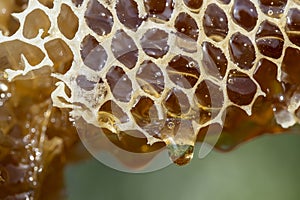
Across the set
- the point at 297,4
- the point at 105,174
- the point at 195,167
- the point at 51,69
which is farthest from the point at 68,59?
the point at 195,167

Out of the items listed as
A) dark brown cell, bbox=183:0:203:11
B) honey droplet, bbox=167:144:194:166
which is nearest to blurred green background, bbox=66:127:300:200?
honey droplet, bbox=167:144:194:166

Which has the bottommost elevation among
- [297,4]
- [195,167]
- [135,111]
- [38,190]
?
[195,167]

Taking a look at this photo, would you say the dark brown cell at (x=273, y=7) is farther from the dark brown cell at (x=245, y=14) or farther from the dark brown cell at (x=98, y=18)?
the dark brown cell at (x=98, y=18)

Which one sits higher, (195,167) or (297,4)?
(297,4)

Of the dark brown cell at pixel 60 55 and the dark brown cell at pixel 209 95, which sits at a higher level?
the dark brown cell at pixel 60 55

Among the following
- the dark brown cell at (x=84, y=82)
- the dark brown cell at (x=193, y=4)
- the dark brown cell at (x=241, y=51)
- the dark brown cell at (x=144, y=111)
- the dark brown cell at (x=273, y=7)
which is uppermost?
the dark brown cell at (x=193, y=4)

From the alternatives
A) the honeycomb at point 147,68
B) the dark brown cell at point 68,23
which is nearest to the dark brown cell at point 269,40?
the honeycomb at point 147,68

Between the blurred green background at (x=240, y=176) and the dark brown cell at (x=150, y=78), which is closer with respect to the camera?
the dark brown cell at (x=150, y=78)

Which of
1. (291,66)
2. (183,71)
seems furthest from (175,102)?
(291,66)

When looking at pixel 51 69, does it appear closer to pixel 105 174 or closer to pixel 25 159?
pixel 25 159
